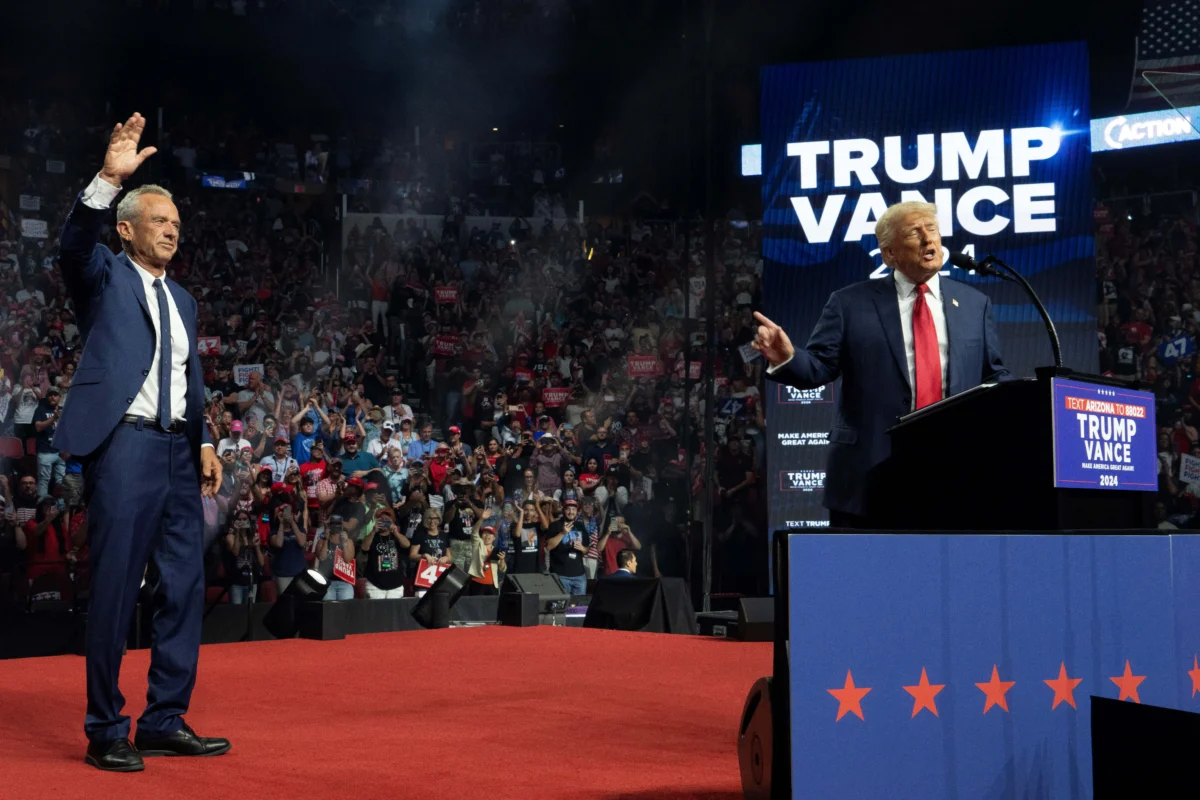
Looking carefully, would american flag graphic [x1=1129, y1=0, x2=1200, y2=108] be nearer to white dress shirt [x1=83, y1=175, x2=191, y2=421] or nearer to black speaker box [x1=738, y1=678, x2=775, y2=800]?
white dress shirt [x1=83, y1=175, x2=191, y2=421]

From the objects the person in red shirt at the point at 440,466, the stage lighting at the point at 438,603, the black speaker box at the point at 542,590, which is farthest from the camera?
the person in red shirt at the point at 440,466

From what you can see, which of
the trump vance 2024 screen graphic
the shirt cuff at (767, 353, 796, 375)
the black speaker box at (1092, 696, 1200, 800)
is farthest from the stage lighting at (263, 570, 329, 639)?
the black speaker box at (1092, 696, 1200, 800)

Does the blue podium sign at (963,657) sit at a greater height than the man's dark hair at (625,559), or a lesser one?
greater

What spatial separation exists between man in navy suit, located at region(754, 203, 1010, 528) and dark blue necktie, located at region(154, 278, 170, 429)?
1.82 metres

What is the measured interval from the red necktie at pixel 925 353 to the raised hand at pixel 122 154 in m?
2.23

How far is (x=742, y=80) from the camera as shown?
1939 centimetres

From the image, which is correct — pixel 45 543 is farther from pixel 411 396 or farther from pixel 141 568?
pixel 411 396

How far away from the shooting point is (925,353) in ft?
11.3

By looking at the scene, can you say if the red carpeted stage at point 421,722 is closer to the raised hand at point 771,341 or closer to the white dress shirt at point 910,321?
the raised hand at point 771,341

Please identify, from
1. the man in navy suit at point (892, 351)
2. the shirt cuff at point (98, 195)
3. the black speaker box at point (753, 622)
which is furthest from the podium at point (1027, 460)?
the black speaker box at point (753, 622)

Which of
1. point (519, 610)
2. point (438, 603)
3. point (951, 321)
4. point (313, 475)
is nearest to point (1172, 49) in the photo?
point (519, 610)

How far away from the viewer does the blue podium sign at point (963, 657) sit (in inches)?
93.4

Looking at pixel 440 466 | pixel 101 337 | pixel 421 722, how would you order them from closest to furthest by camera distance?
pixel 101 337
pixel 421 722
pixel 440 466

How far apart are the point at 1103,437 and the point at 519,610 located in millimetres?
6412
